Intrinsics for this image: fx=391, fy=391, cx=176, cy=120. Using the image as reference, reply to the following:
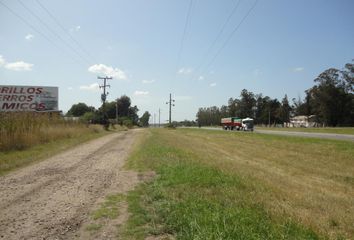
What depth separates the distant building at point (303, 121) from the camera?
442 ft

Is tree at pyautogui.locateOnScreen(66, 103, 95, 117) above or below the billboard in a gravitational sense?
above

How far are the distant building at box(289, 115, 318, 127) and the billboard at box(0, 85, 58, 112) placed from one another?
94.5 m

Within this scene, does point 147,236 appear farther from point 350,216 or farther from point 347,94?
point 347,94

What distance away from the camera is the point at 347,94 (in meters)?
113

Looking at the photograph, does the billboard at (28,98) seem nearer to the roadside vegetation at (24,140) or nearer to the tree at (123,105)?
the roadside vegetation at (24,140)

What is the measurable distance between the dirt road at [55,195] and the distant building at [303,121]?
403 ft

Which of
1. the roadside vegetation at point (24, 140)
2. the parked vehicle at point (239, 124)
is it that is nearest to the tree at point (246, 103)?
the parked vehicle at point (239, 124)

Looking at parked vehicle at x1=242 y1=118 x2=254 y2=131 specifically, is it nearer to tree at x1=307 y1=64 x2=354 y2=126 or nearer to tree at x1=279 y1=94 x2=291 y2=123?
tree at x1=307 y1=64 x2=354 y2=126

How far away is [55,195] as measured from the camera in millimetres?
9305

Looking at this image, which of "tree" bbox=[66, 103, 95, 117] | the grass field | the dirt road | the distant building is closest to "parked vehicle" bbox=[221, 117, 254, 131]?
the distant building

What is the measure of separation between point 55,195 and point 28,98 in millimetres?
48013

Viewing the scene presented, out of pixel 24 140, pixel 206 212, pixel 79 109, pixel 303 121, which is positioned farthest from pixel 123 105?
pixel 206 212

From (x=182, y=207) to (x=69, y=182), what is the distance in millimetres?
4925

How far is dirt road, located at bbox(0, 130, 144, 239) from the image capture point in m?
6.56
